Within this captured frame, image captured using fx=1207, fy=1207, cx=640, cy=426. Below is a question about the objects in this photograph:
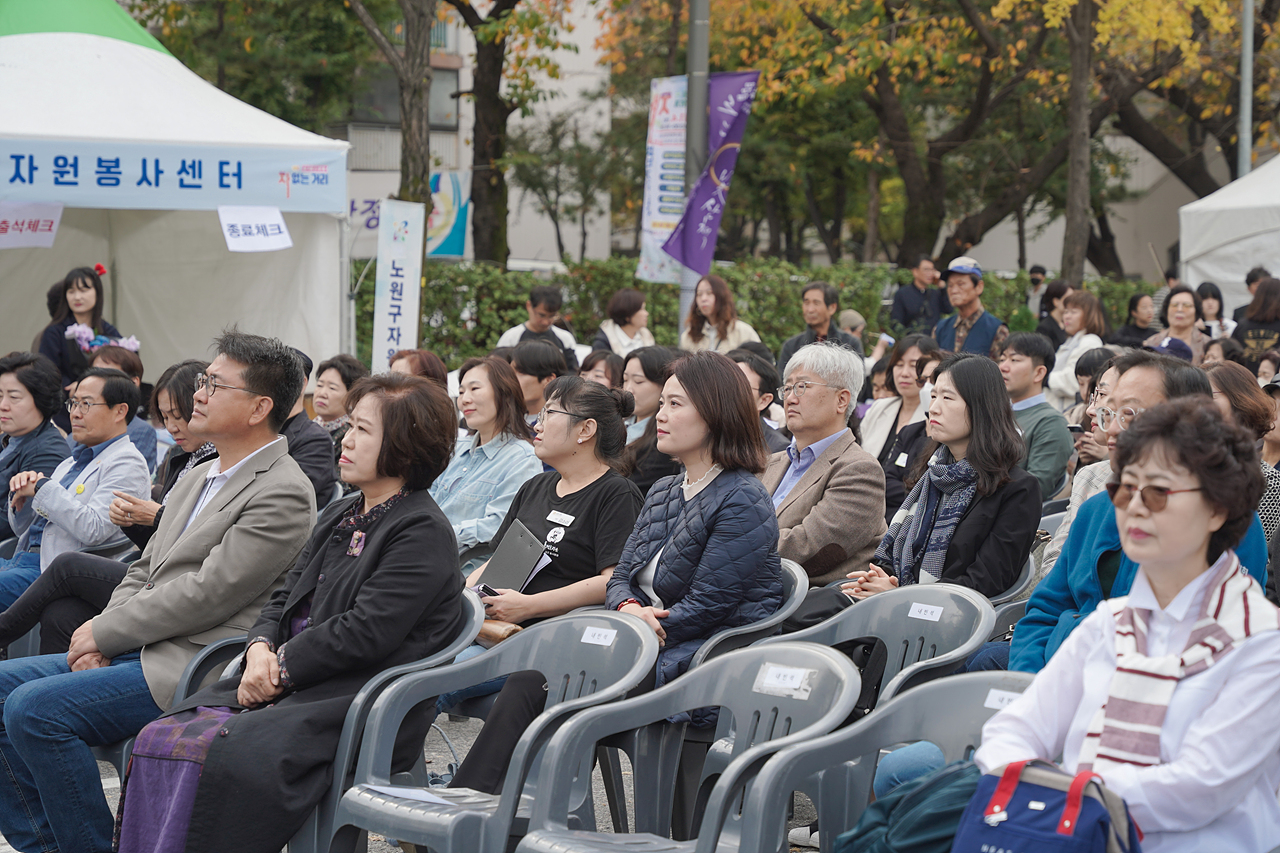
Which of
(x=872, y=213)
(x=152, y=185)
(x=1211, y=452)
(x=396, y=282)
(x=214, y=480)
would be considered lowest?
(x=214, y=480)

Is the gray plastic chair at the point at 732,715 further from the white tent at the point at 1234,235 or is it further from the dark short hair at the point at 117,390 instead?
the white tent at the point at 1234,235

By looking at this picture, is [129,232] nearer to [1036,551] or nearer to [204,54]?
[204,54]

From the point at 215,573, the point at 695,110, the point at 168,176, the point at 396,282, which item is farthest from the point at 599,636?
the point at 168,176

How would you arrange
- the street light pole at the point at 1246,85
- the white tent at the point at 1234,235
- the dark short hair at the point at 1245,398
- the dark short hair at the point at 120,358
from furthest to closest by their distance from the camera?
the street light pole at the point at 1246,85 < the white tent at the point at 1234,235 < the dark short hair at the point at 120,358 < the dark short hair at the point at 1245,398

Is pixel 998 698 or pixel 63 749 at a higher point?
pixel 998 698

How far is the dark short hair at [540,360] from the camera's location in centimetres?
588

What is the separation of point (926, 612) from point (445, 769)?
2.07 metres

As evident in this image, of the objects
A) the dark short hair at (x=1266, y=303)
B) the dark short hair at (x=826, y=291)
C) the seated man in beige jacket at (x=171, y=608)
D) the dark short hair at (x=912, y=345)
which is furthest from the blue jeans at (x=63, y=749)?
the dark short hair at (x=1266, y=303)

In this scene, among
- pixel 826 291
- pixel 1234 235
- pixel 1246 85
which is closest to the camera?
pixel 826 291

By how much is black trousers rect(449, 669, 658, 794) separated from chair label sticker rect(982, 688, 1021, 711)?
996 mm

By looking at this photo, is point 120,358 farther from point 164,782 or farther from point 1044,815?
point 1044,815

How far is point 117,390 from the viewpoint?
5.02 meters

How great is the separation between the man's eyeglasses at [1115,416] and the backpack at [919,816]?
3.77 feet

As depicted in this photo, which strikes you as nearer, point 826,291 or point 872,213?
point 826,291
